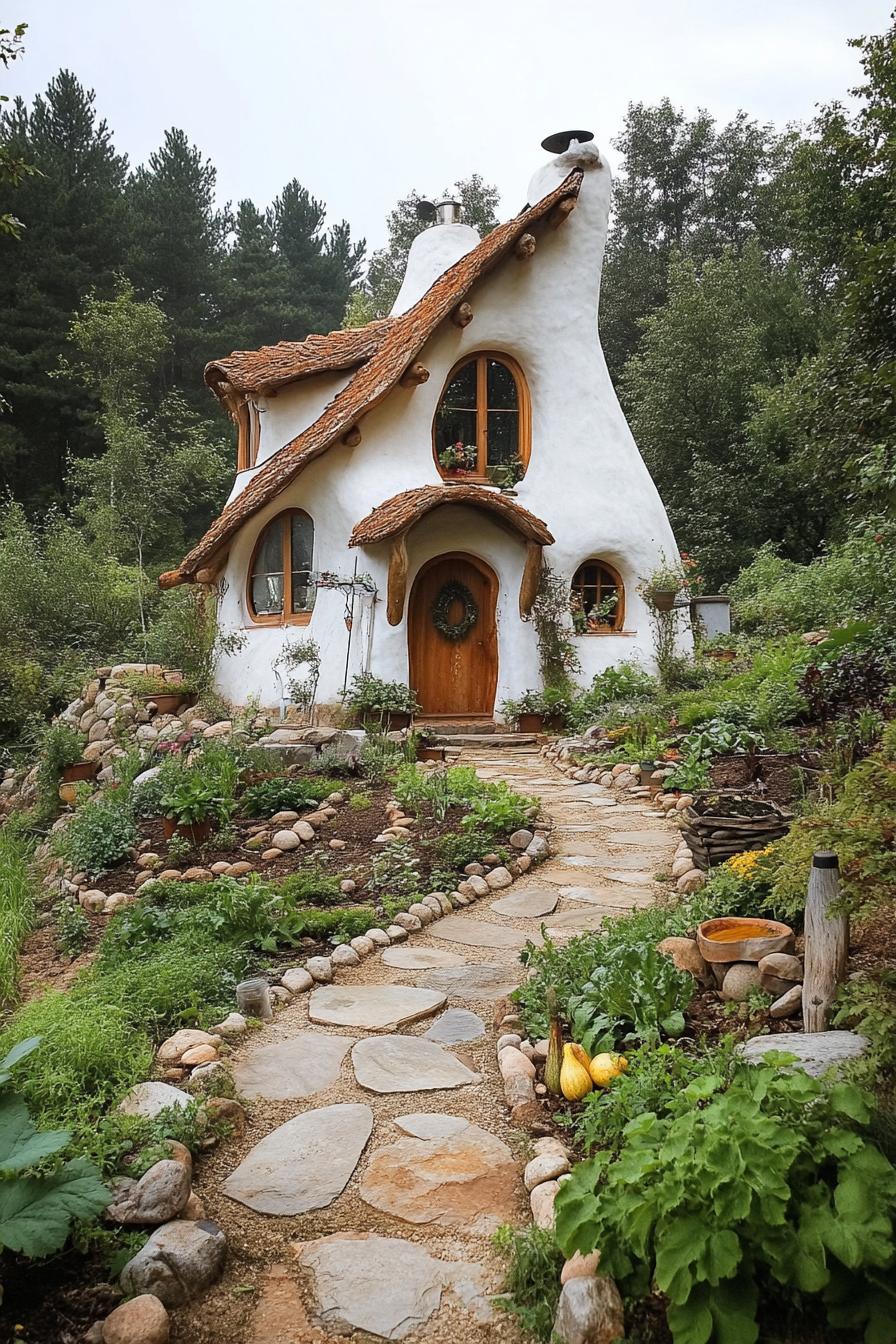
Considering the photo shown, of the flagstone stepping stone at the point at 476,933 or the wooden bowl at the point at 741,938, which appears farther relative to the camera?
the flagstone stepping stone at the point at 476,933

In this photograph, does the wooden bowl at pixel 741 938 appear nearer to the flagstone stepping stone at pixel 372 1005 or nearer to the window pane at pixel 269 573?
the flagstone stepping stone at pixel 372 1005

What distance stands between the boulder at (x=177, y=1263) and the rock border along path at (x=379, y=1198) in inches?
1.9

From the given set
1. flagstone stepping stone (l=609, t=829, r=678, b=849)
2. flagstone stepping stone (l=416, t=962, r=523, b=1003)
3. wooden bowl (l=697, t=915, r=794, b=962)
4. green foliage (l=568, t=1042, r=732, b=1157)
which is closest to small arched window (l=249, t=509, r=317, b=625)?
→ flagstone stepping stone (l=609, t=829, r=678, b=849)

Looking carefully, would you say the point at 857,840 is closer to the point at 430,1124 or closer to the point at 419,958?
the point at 430,1124

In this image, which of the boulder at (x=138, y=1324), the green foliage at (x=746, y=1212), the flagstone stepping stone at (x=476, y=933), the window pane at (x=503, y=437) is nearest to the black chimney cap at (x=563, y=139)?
the window pane at (x=503, y=437)

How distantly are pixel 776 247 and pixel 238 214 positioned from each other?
1848 cm

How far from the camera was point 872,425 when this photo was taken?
30.6ft

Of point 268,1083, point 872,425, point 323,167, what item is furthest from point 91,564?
point 323,167

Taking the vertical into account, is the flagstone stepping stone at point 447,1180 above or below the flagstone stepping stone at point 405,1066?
below

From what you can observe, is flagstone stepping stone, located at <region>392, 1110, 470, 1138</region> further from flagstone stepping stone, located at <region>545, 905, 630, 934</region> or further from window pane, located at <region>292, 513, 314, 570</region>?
window pane, located at <region>292, 513, 314, 570</region>

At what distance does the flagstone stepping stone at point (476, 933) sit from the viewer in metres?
4.68

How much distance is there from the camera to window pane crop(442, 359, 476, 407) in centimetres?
1216

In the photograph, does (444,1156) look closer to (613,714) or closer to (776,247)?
(613,714)

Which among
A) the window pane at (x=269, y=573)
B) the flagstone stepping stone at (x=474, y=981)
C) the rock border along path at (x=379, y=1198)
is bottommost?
the rock border along path at (x=379, y=1198)
